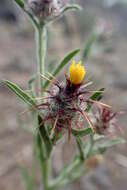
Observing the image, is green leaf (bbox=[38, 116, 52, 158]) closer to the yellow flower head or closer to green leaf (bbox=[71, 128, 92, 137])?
green leaf (bbox=[71, 128, 92, 137])

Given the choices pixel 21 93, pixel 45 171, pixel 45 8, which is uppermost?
pixel 45 8

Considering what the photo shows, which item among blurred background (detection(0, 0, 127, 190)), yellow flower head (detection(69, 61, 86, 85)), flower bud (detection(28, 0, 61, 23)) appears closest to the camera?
yellow flower head (detection(69, 61, 86, 85))

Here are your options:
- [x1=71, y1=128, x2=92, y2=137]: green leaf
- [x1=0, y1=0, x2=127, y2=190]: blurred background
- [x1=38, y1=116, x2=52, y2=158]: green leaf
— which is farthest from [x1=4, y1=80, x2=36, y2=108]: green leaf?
[x1=0, y1=0, x2=127, y2=190]: blurred background

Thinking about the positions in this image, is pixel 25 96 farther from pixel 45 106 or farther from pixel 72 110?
pixel 72 110

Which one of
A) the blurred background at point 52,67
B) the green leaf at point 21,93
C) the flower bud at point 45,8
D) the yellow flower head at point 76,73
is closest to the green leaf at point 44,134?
the green leaf at point 21,93

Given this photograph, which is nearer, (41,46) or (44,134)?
(44,134)

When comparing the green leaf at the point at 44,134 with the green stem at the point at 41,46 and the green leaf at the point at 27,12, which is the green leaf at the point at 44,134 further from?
the green leaf at the point at 27,12

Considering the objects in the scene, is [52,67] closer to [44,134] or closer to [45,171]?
[45,171]

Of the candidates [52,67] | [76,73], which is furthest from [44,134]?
[52,67]
